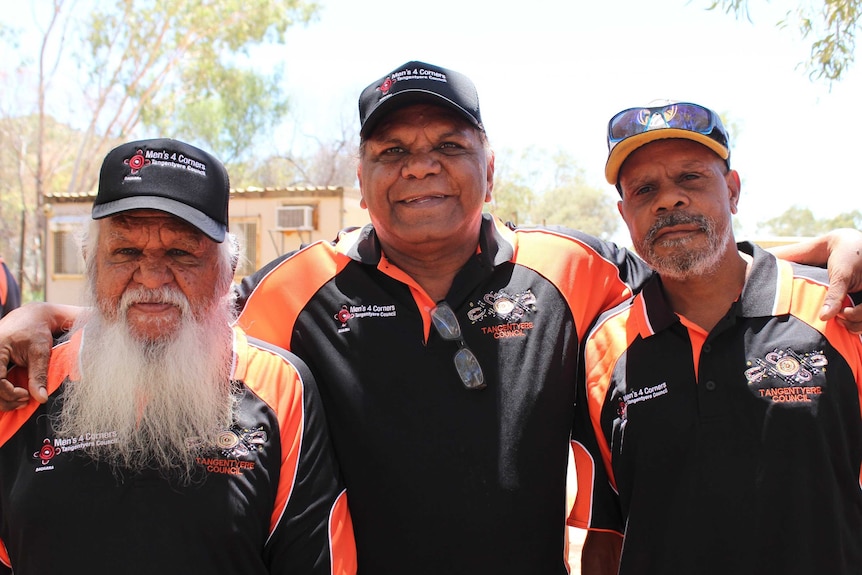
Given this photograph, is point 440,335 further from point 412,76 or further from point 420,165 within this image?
point 412,76

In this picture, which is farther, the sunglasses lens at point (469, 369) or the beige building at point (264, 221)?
the beige building at point (264, 221)

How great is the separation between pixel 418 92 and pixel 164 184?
95cm

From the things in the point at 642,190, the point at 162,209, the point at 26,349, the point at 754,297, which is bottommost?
the point at 26,349

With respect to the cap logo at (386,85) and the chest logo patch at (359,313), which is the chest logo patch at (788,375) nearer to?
the chest logo patch at (359,313)

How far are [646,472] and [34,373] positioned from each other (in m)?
1.84

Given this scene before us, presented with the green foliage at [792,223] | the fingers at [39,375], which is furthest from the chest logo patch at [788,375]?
the green foliage at [792,223]

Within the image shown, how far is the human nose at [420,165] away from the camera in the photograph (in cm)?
281

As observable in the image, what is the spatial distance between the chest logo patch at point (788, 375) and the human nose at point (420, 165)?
124 centimetres

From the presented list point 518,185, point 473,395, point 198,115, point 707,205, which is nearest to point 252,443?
point 473,395

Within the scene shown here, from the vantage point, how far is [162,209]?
2277 mm

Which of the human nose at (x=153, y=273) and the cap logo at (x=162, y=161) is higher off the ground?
the cap logo at (x=162, y=161)

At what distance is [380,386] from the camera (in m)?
2.65

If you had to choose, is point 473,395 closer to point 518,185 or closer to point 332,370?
point 332,370

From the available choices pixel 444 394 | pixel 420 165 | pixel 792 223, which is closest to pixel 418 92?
pixel 420 165
